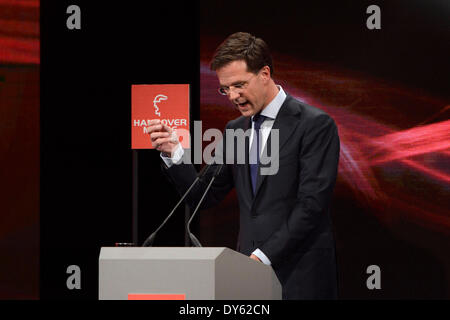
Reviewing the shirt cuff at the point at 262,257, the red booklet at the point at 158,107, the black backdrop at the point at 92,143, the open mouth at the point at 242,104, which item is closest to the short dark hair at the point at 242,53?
the open mouth at the point at 242,104

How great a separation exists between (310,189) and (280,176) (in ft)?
0.37

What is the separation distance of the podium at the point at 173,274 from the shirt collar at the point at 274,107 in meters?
0.82

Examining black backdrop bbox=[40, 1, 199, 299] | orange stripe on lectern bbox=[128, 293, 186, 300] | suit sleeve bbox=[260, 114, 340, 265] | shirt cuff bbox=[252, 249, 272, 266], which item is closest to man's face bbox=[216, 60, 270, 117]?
suit sleeve bbox=[260, 114, 340, 265]

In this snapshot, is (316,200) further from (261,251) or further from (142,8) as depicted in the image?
(142,8)

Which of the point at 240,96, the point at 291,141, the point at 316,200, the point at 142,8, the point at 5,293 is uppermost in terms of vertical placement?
the point at 142,8

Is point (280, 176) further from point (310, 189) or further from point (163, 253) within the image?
point (163, 253)

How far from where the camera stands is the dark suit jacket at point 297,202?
6.31 feet

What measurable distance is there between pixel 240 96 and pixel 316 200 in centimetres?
46

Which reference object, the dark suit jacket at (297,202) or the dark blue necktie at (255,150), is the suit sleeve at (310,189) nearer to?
the dark suit jacket at (297,202)

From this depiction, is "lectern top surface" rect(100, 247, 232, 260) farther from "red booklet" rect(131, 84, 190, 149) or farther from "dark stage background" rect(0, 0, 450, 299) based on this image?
"dark stage background" rect(0, 0, 450, 299)

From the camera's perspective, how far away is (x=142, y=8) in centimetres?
404

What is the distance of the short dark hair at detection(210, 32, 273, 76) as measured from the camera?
2080mm
